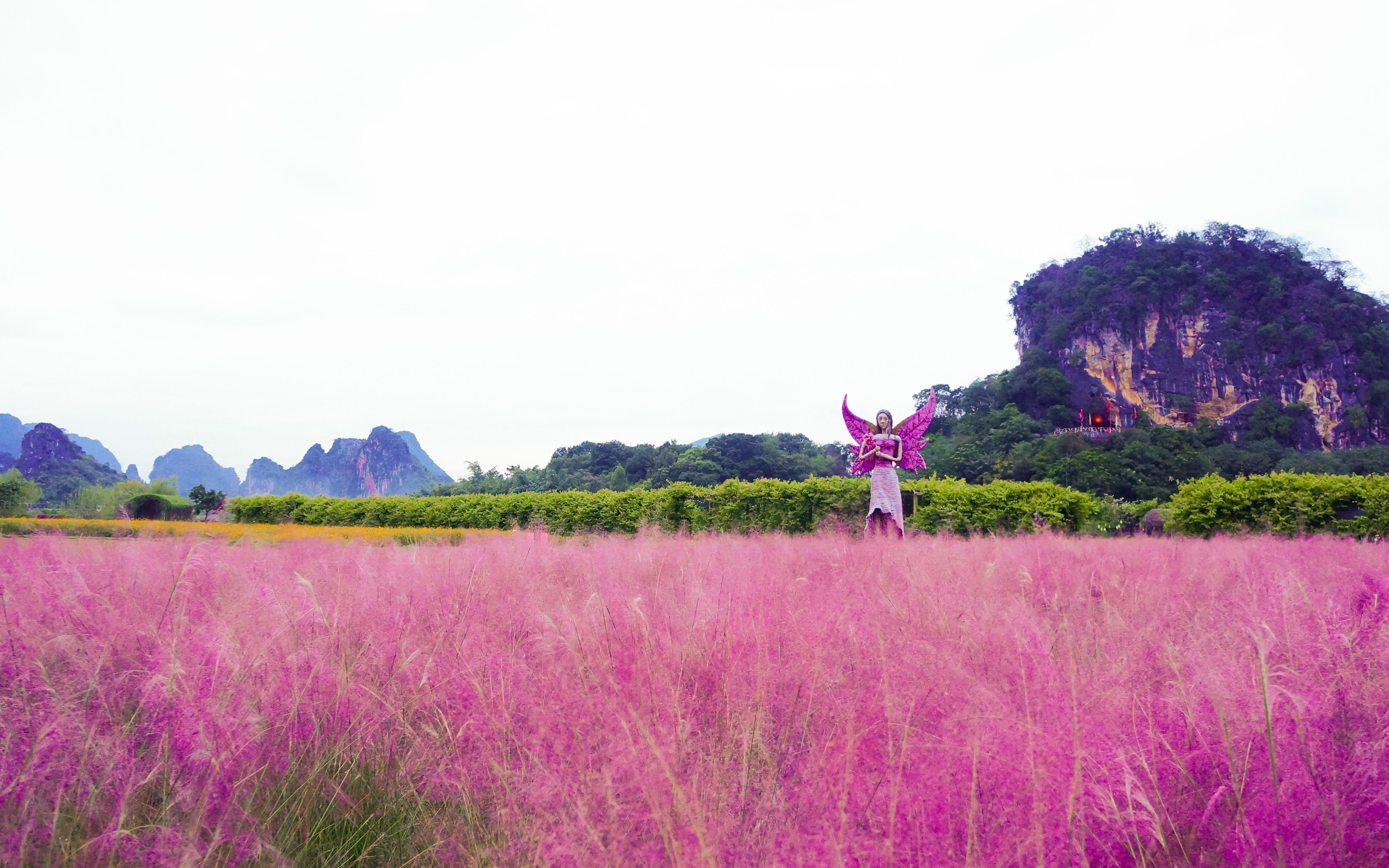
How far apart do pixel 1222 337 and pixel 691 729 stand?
8351cm

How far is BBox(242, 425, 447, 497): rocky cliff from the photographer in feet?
293

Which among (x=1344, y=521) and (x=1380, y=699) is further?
(x=1344, y=521)

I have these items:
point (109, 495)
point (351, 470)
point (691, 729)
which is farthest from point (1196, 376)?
point (351, 470)

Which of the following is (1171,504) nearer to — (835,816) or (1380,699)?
(1380,699)

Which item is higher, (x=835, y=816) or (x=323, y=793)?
(x=835, y=816)

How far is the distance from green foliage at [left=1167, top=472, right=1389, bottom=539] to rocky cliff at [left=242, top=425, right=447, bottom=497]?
89343 millimetres

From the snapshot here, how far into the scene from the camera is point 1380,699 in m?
1.78

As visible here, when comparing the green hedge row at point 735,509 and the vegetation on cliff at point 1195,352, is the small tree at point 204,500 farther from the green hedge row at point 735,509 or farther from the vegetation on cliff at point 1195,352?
the vegetation on cliff at point 1195,352

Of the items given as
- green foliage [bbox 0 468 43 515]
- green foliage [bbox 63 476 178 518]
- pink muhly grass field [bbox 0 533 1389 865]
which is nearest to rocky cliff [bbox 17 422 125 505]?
green foliage [bbox 63 476 178 518]

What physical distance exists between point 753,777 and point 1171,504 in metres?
12.7

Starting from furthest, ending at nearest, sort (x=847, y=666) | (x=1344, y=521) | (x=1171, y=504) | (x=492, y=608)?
(x=1171, y=504)
(x=1344, y=521)
(x=492, y=608)
(x=847, y=666)

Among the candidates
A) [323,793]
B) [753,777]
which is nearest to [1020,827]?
[753,777]

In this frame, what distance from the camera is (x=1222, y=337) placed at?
65688 millimetres

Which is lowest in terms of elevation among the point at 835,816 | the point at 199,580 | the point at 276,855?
the point at 276,855
